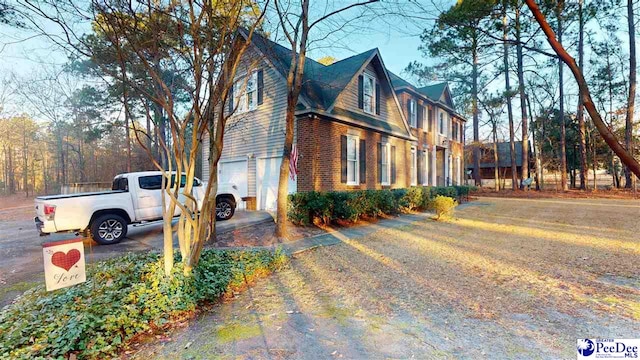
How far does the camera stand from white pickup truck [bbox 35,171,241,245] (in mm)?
6537

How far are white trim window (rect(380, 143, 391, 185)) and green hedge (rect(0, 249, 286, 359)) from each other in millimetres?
10217

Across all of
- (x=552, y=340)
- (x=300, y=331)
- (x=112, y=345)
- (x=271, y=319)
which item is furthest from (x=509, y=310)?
(x=112, y=345)

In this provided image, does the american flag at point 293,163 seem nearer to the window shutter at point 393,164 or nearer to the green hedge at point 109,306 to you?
the green hedge at point 109,306

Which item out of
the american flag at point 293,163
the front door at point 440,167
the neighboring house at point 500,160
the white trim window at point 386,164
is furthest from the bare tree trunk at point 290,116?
the neighboring house at point 500,160

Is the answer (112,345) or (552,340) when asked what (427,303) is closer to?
(552,340)

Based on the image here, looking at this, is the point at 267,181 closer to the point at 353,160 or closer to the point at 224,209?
the point at 224,209

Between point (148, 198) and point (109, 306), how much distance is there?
539 centimetres

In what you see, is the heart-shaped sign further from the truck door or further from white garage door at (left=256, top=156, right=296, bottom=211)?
white garage door at (left=256, top=156, right=296, bottom=211)

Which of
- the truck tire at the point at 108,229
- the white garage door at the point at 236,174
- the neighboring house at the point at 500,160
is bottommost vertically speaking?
the truck tire at the point at 108,229

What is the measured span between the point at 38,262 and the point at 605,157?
3964cm

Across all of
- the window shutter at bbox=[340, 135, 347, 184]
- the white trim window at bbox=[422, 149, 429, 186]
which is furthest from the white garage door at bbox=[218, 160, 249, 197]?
the white trim window at bbox=[422, 149, 429, 186]

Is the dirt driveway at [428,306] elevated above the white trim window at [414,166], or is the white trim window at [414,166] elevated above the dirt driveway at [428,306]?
the white trim window at [414,166]

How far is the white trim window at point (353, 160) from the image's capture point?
1220cm

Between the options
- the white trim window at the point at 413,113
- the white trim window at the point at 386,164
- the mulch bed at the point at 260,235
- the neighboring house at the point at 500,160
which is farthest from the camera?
the neighboring house at the point at 500,160
